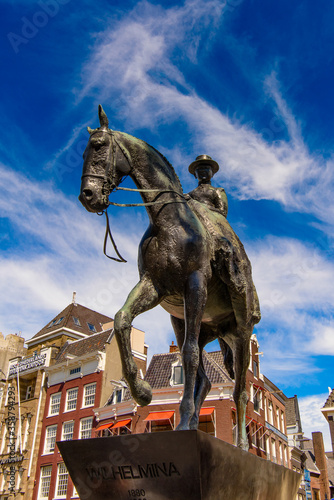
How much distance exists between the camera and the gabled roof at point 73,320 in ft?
144

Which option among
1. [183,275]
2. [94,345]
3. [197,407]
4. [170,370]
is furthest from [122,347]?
[94,345]

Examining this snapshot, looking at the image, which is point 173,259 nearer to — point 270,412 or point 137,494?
point 137,494

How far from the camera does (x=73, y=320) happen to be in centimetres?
4466

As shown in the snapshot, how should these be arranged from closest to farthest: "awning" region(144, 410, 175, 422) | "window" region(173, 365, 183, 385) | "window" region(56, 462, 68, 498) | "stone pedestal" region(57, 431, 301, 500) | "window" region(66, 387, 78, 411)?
"stone pedestal" region(57, 431, 301, 500)
"awning" region(144, 410, 175, 422)
"window" region(173, 365, 183, 385)
"window" region(56, 462, 68, 498)
"window" region(66, 387, 78, 411)

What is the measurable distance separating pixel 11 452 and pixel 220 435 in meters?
18.9

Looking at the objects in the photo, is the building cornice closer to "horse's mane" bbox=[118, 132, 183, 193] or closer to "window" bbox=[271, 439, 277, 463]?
"window" bbox=[271, 439, 277, 463]

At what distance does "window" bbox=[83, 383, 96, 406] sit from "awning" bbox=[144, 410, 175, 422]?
6.65 metres

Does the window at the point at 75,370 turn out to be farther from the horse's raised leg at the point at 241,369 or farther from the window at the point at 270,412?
the horse's raised leg at the point at 241,369

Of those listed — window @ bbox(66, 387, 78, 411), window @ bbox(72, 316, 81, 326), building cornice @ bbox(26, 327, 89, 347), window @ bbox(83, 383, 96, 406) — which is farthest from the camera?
window @ bbox(72, 316, 81, 326)

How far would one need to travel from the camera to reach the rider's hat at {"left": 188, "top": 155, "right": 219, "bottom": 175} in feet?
19.9

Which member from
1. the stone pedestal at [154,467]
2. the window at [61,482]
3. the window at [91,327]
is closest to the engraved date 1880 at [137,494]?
the stone pedestal at [154,467]

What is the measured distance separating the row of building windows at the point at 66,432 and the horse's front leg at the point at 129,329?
28635mm

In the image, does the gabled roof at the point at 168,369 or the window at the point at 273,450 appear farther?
the window at the point at 273,450

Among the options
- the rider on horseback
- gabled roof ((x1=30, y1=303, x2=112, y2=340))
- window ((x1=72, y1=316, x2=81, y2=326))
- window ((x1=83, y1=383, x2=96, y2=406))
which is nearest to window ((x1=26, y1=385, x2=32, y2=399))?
gabled roof ((x1=30, y1=303, x2=112, y2=340))
